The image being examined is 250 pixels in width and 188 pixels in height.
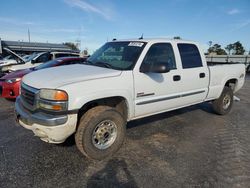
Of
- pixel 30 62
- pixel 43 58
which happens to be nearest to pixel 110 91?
pixel 30 62

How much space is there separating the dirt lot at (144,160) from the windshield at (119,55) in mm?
1486

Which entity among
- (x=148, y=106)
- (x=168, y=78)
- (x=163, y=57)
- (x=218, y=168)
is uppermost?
(x=163, y=57)

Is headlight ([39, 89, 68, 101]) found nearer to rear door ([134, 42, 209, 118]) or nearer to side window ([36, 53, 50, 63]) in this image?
rear door ([134, 42, 209, 118])

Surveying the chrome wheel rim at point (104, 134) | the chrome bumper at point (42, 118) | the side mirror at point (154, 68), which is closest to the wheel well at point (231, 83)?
the side mirror at point (154, 68)

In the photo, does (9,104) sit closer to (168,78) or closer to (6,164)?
(6,164)

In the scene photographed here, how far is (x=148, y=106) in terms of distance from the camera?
3783mm

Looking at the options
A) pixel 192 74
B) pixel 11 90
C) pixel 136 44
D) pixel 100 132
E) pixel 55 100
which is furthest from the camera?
pixel 11 90

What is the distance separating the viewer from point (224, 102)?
18.9 ft

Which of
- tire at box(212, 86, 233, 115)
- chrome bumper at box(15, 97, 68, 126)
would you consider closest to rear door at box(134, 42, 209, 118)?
tire at box(212, 86, 233, 115)

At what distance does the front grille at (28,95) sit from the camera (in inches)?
118

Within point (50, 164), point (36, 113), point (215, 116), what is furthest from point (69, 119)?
point (215, 116)

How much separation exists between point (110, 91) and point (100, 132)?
2.25 ft

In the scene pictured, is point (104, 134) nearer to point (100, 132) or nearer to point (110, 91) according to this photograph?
point (100, 132)

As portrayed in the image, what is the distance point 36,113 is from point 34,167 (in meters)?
0.80
